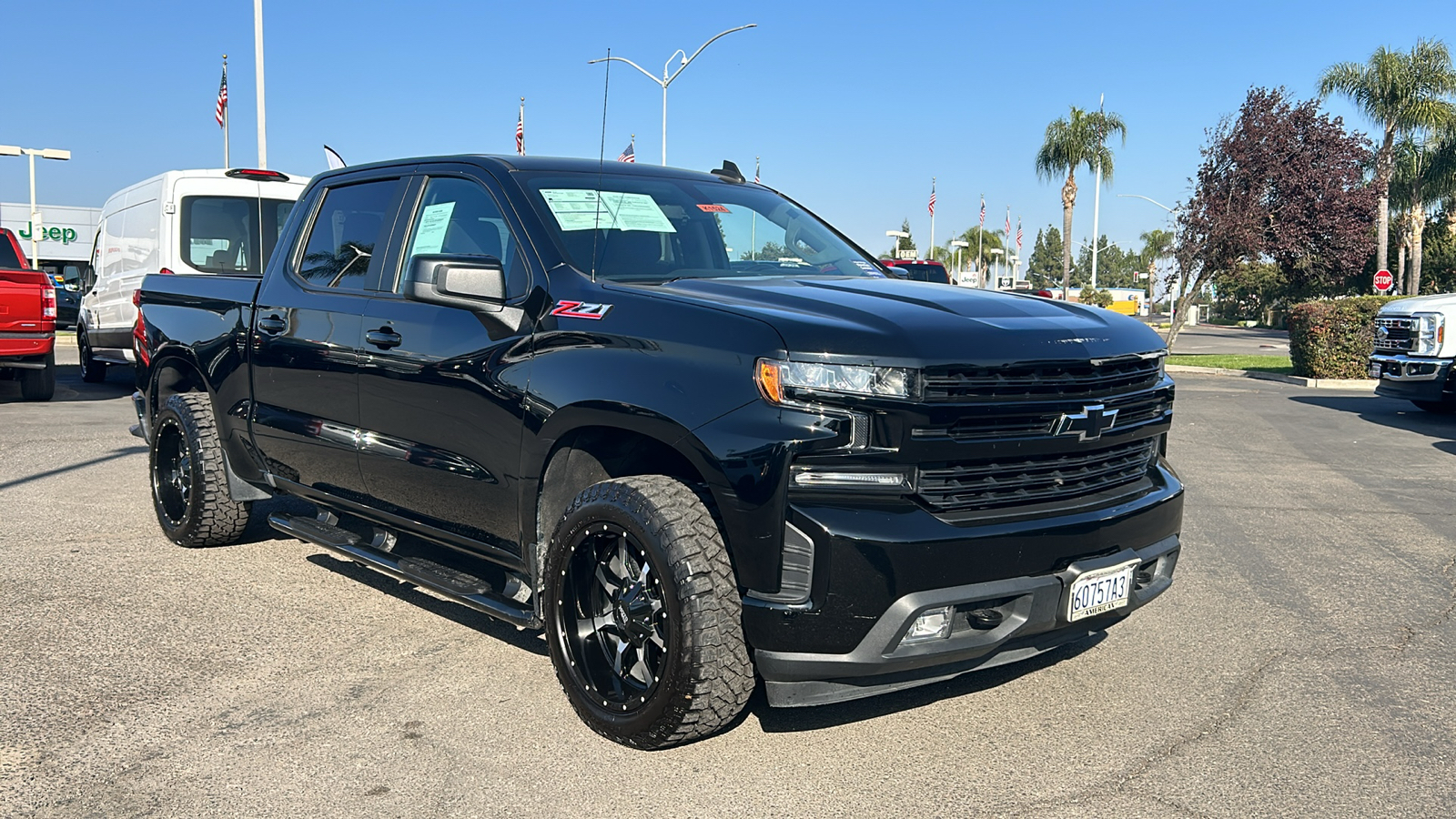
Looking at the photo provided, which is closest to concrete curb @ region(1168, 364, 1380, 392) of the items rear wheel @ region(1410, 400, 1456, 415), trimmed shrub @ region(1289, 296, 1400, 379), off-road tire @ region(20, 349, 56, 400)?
trimmed shrub @ region(1289, 296, 1400, 379)

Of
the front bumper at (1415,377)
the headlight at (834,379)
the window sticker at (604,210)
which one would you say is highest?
the window sticker at (604,210)

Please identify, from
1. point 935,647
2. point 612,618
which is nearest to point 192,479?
point 612,618

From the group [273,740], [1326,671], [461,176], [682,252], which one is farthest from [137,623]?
[1326,671]

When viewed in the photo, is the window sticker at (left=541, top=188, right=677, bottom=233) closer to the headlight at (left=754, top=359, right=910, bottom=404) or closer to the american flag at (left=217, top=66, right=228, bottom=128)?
the headlight at (left=754, top=359, right=910, bottom=404)

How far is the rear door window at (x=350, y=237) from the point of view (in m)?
5.04

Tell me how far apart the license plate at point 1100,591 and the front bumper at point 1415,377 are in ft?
37.6

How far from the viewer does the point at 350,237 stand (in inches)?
208

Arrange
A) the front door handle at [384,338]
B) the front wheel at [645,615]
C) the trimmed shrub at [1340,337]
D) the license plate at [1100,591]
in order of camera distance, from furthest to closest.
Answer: the trimmed shrub at [1340,337] < the front door handle at [384,338] < the license plate at [1100,591] < the front wheel at [645,615]

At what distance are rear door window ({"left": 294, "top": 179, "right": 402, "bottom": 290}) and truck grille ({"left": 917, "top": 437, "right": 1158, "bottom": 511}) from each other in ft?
8.64

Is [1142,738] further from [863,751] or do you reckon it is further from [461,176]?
[461,176]

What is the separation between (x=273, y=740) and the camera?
3787 millimetres

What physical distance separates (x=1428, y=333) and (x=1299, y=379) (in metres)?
7.42

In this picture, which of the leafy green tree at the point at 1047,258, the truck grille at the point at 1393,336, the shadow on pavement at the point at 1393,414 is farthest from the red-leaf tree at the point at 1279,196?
the leafy green tree at the point at 1047,258

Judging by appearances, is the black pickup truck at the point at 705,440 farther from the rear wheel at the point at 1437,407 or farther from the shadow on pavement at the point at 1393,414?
the rear wheel at the point at 1437,407
